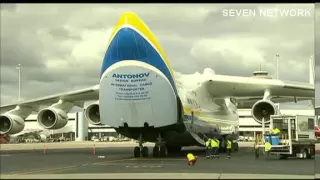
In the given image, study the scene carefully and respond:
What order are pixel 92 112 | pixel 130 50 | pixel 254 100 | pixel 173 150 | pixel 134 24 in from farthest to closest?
1. pixel 254 100
2. pixel 173 150
3. pixel 92 112
4. pixel 130 50
5. pixel 134 24

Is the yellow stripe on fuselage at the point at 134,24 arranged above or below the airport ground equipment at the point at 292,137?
above

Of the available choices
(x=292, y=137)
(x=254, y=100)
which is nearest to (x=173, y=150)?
(x=254, y=100)

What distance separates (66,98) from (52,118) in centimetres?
161

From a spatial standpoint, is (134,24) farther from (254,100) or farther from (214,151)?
(254,100)

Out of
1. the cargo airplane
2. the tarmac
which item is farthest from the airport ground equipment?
the cargo airplane

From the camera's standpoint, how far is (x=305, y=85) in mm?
25062

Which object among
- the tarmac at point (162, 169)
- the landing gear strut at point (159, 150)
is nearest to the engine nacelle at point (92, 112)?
the landing gear strut at point (159, 150)

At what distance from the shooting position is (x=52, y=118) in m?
25.0

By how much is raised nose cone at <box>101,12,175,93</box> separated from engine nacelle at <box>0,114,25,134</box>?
274 inches

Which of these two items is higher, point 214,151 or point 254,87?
point 254,87

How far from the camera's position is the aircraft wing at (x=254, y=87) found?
25000mm

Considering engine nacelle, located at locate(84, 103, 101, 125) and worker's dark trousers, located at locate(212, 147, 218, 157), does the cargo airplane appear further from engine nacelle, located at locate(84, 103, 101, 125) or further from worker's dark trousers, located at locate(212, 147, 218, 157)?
worker's dark trousers, located at locate(212, 147, 218, 157)

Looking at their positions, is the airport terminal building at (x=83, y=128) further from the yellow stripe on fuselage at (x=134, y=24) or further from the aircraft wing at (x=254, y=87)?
the yellow stripe on fuselage at (x=134, y=24)

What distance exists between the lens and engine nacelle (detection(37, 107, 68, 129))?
24.4m
